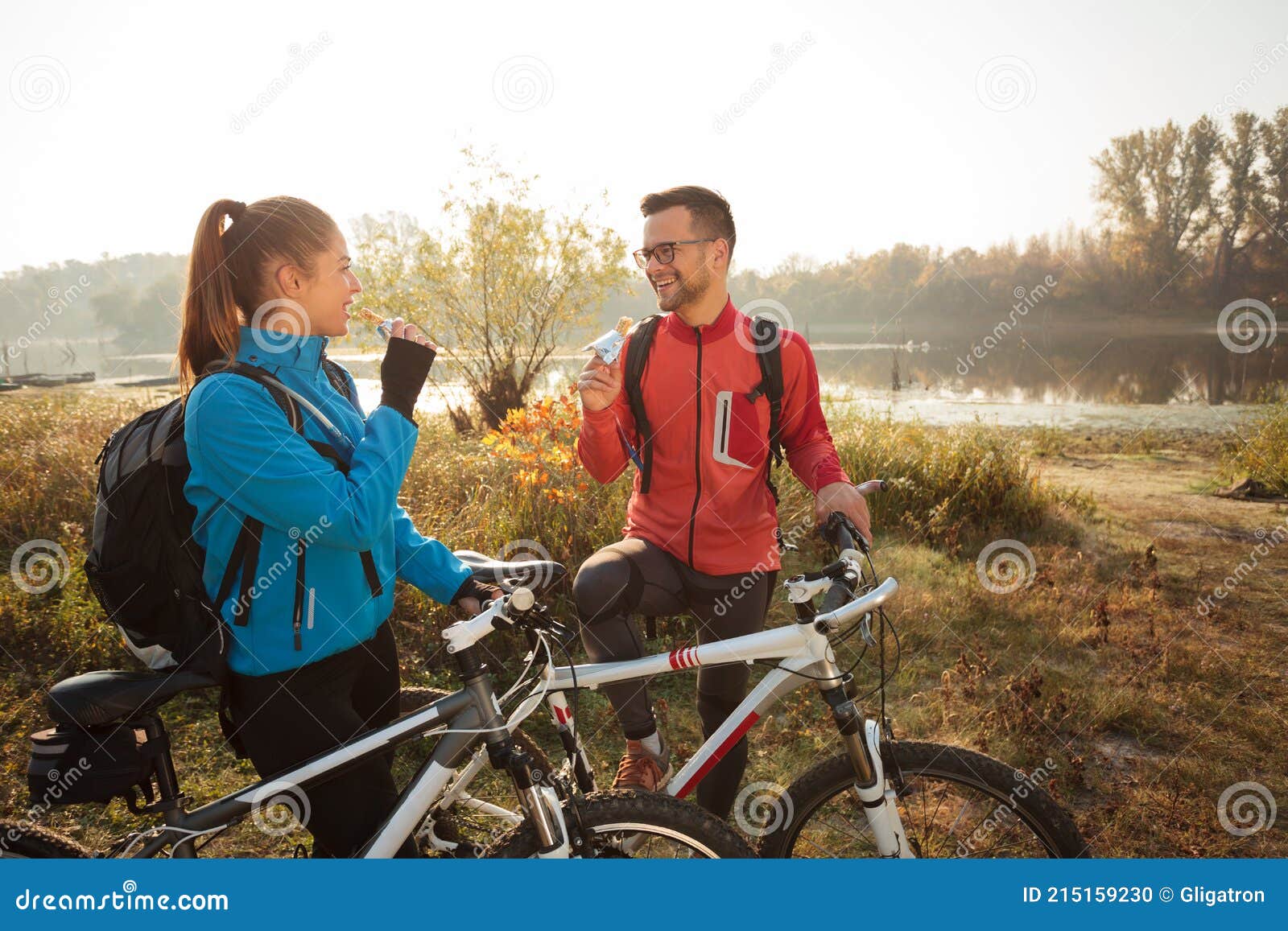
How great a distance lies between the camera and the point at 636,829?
75.0 inches

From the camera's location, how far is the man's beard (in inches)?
107

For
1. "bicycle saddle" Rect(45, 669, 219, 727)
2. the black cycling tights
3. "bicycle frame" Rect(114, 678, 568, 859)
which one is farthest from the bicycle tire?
the black cycling tights

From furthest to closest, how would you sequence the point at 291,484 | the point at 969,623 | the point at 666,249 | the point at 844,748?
the point at 969,623
the point at 666,249
the point at 844,748
the point at 291,484

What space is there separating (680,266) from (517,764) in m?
1.70

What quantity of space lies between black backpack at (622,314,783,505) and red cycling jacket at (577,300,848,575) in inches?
0.8

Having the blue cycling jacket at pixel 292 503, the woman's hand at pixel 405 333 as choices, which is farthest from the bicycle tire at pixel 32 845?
the woman's hand at pixel 405 333

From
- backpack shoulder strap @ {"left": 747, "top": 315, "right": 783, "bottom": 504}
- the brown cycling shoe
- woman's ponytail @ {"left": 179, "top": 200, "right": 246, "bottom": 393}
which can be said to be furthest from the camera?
backpack shoulder strap @ {"left": 747, "top": 315, "right": 783, "bottom": 504}

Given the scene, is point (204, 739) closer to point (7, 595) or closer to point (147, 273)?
point (7, 595)

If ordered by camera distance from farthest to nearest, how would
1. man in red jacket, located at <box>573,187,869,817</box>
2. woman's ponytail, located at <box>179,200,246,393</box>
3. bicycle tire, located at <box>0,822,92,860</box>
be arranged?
man in red jacket, located at <box>573,187,869,817</box> < bicycle tire, located at <box>0,822,92,860</box> < woman's ponytail, located at <box>179,200,246,393</box>

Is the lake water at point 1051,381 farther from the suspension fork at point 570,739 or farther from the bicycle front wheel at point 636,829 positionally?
the bicycle front wheel at point 636,829

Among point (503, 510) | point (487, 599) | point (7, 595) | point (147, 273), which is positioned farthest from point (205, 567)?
point (147, 273)

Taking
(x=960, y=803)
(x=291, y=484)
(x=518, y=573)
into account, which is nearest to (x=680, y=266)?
(x=518, y=573)

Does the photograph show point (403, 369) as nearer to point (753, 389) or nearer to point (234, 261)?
point (234, 261)

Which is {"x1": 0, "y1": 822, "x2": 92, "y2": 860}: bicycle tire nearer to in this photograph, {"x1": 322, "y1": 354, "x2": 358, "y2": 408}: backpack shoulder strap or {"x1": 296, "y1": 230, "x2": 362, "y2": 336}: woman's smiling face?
{"x1": 322, "y1": 354, "x2": 358, "y2": 408}: backpack shoulder strap
